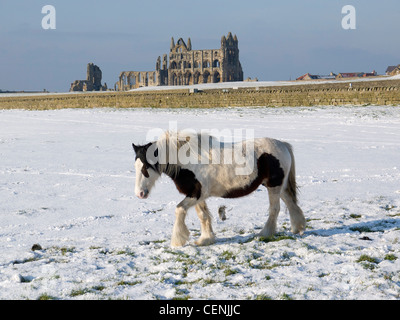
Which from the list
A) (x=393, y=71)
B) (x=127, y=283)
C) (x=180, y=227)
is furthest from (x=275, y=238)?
(x=393, y=71)

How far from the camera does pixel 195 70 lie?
111m

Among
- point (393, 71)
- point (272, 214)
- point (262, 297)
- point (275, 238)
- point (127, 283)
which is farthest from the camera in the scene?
point (393, 71)

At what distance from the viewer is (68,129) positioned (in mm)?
22750

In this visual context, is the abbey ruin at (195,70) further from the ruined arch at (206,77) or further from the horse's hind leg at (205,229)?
the horse's hind leg at (205,229)

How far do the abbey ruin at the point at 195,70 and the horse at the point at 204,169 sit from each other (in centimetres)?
10221

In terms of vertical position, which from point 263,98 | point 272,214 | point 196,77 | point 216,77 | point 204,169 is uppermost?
point 196,77

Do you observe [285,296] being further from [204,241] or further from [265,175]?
[265,175]

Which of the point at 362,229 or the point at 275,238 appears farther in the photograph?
the point at 362,229

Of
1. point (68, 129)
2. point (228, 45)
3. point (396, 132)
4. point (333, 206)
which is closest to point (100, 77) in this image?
point (228, 45)

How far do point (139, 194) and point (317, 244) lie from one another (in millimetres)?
2276

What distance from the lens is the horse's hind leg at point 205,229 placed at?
630 cm

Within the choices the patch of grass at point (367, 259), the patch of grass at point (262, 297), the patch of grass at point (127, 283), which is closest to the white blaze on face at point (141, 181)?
the patch of grass at point (127, 283)

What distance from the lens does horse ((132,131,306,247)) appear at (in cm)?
618

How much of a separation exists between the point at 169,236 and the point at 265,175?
1.56 m
